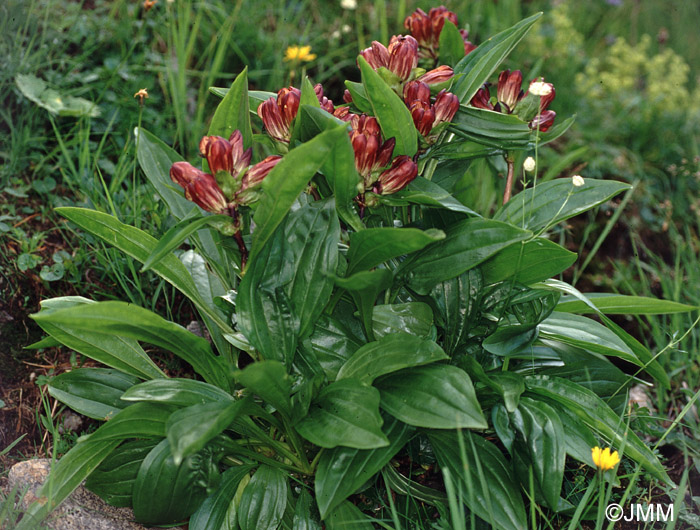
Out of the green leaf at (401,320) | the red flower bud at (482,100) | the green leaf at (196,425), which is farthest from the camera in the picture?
the red flower bud at (482,100)

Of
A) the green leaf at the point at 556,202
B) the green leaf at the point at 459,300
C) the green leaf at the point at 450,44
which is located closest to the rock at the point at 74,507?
the green leaf at the point at 459,300

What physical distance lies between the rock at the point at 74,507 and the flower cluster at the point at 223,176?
3.01 feet

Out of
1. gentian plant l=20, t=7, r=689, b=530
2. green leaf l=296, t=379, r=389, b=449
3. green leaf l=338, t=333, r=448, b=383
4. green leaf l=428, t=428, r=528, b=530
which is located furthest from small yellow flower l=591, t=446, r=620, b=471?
green leaf l=296, t=379, r=389, b=449

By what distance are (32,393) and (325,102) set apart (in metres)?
1.39

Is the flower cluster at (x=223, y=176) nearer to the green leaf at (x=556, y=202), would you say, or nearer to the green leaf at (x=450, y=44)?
the green leaf at (x=556, y=202)

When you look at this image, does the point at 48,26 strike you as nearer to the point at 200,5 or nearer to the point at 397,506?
the point at 200,5

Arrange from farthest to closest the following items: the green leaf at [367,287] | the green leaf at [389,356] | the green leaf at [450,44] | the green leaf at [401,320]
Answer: the green leaf at [450,44] → the green leaf at [401,320] → the green leaf at [389,356] → the green leaf at [367,287]

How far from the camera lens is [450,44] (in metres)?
2.17

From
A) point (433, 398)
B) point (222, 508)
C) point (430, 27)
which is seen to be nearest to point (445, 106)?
point (430, 27)

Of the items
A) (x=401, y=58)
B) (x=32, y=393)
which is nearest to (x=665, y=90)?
(x=401, y=58)

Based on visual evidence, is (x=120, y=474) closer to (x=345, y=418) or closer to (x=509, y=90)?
(x=345, y=418)

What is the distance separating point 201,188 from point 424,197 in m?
0.53

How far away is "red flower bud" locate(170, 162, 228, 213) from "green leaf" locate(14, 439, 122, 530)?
2.19ft

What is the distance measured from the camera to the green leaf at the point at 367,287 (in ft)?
4.73
